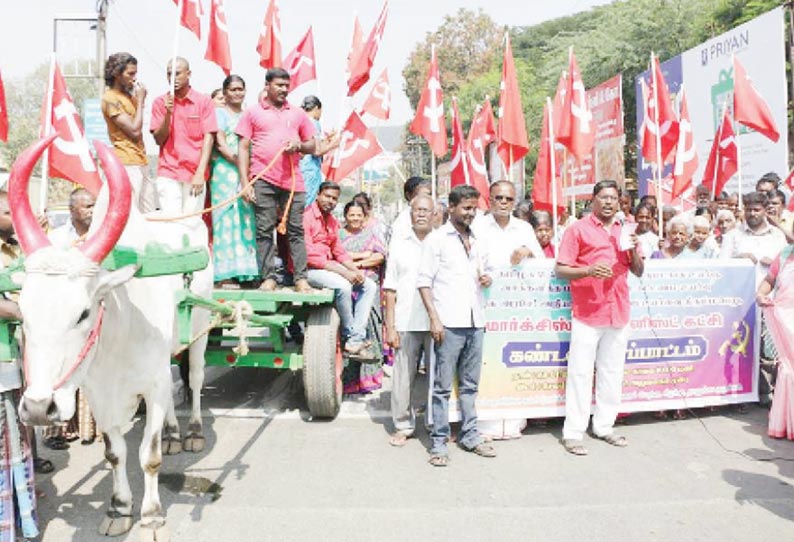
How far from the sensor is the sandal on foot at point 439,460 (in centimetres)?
489

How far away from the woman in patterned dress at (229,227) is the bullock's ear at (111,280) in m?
2.96

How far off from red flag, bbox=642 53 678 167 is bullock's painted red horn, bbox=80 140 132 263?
22.8ft

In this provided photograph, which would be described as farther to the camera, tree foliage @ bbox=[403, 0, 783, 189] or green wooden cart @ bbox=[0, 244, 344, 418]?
tree foliage @ bbox=[403, 0, 783, 189]

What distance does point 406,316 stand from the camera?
5.39 meters

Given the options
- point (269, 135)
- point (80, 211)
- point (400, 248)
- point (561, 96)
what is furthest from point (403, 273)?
point (561, 96)

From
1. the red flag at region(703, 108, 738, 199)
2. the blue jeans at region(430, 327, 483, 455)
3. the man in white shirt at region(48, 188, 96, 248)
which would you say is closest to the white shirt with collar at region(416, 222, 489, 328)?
the blue jeans at region(430, 327, 483, 455)

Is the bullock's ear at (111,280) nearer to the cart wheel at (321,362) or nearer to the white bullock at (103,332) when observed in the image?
the white bullock at (103,332)

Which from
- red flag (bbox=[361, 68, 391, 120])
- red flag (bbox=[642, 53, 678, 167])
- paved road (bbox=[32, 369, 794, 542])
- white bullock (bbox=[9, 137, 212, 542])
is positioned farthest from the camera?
red flag (bbox=[361, 68, 391, 120])

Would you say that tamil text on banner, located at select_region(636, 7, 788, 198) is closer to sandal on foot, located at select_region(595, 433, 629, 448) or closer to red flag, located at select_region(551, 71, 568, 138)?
red flag, located at select_region(551, 71, 568, 138)

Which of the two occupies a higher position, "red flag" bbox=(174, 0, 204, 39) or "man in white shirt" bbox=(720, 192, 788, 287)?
"red flag" bbox=(174, 0, 204, 39)

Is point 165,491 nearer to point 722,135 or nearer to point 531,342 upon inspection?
point 531,342

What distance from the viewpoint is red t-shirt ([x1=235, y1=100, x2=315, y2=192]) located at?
5879 mm

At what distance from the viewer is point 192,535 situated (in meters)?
3.83

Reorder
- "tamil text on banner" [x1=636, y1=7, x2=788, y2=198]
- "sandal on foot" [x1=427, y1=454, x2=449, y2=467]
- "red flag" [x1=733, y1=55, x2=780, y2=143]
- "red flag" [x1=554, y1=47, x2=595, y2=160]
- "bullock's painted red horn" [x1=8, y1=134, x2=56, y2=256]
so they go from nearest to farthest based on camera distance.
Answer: "bullock's painted red horn" [x1=8, y1=134, x2=56, y2=256] → "sandal on foot" [x1=427, y1=454, x2=449, y2=467] → "red flag" [x1=554, y1=47, x2=595, y2=160] → "red flag" [x1=733, y1=55, x2=780, y2=143] → "tamil text on banner" [x1=636, y1=7, x2=788, y2=198]
